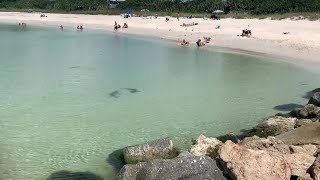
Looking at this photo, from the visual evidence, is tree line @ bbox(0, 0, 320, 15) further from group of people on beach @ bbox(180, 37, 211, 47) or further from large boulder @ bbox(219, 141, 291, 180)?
large boulder @ bbox(219, 141, 291, 180)

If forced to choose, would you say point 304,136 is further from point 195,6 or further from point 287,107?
point 195,6

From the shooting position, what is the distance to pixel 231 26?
50844 millimetres

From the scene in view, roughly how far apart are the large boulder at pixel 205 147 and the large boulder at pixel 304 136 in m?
1.62

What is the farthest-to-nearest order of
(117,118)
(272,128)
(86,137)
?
(117,118) → (86,137) → (272,128)

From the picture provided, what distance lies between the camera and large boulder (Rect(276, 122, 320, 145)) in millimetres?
10219

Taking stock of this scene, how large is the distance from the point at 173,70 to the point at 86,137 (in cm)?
1421

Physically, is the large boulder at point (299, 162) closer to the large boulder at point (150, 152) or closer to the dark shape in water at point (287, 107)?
the large boulder at point (150, 152)

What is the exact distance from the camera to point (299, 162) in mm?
8680

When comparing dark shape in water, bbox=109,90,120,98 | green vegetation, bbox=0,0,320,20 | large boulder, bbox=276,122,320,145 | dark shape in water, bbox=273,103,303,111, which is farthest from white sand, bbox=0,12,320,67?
large boulder, bbox=276,122,320,145

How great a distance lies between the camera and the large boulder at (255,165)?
8.18 metres

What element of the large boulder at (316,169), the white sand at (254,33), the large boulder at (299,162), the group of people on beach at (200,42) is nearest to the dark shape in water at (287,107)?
the large boulder at (299,162)

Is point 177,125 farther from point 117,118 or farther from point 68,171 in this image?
point 68,171

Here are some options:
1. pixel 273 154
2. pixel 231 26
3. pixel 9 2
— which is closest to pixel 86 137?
pixel 273 154

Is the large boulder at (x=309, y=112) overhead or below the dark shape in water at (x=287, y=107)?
overhead
